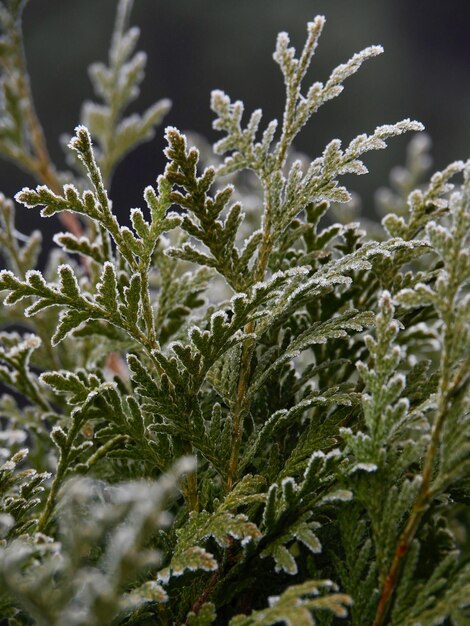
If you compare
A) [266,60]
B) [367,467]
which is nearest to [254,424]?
[367,467]

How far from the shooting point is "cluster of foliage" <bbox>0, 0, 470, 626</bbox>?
637mm

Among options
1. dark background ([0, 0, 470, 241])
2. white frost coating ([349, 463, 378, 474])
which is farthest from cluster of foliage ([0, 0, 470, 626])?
dark background ([0, 0, 470, 241])

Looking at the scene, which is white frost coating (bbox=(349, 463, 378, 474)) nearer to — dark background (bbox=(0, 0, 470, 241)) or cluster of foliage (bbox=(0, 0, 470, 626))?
cluster of foliage (bbox=(0, 0, 470, 626))

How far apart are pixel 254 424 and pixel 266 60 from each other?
4.77m

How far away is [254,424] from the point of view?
34.3 inches

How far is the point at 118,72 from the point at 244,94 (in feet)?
12.1

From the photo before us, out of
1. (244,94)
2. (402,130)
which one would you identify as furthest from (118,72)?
(244,94)

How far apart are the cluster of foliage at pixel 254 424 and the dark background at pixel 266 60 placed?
4.08m

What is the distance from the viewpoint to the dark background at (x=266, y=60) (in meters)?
4.95

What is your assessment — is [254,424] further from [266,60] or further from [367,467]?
[266,60]

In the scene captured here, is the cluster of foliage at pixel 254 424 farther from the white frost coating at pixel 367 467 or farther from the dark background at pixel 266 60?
the dark background at pixel 266 60

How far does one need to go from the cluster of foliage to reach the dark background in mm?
4077

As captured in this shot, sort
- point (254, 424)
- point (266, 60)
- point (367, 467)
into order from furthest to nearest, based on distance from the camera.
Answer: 1. point (266, 60)
2. point (254, 424)
3. point (367, 467)

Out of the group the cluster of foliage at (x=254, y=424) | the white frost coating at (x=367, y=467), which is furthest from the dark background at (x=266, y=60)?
the white frost coating at (x=367, y=467)
